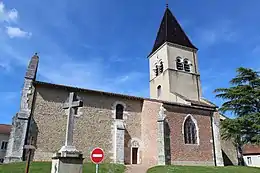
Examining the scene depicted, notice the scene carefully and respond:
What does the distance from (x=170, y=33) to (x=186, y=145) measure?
15892mm

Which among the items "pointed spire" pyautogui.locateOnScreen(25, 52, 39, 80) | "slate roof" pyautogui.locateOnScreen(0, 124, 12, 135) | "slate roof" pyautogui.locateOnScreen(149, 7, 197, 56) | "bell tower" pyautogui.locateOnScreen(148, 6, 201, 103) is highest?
"slate roof" pyautogui.locateOnScreen(149, 7, 197, 56)

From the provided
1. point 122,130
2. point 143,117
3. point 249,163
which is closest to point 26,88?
point 122,130

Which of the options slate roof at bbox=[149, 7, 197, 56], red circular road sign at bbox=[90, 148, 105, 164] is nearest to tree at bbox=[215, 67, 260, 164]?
slate roof at bbox=[149, 7, 197, 56]

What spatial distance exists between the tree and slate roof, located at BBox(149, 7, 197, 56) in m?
11.1

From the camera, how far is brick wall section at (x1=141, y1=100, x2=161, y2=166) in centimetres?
1848

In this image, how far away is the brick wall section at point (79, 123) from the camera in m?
16.9

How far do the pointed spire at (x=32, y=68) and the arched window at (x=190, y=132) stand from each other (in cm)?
1278

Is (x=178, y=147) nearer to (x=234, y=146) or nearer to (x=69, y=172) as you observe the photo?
(x=234, y=146)

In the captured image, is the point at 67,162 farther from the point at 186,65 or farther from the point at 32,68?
the point at 186,65

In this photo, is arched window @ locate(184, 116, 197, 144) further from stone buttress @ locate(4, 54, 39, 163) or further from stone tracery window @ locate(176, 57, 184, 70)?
stone buttress @ locate(4, 54, 39, 163)

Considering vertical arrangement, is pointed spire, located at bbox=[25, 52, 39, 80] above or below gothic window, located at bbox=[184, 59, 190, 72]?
below

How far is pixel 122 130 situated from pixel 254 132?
10.0 m

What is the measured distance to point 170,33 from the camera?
29.9 m

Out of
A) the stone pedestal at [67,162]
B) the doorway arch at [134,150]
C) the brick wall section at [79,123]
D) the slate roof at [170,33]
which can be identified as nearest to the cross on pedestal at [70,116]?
the stone pedestal at [67,162]
